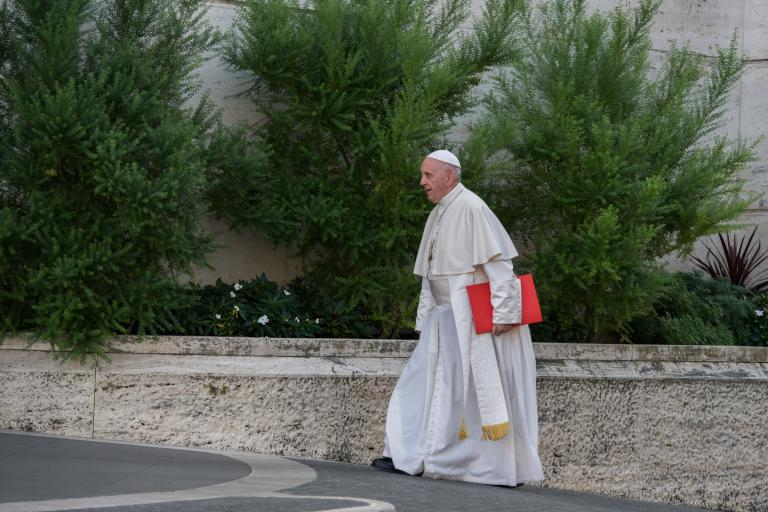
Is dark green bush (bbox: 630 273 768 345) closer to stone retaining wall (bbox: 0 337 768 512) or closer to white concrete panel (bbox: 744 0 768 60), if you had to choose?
stone retaining wall (bbox: 0 337 768 512)

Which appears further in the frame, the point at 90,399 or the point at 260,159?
the point at 260,159

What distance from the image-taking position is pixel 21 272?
6.54m

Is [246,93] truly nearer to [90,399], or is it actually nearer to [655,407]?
[90,399]

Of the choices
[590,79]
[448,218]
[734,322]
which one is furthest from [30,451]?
[734,322]

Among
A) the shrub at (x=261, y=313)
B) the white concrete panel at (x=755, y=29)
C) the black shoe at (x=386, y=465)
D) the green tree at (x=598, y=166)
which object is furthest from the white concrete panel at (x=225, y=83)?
the white concrete panel at (x=755, y=29)

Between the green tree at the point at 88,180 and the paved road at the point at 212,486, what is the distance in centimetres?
79

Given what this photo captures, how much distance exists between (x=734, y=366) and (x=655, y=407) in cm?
78

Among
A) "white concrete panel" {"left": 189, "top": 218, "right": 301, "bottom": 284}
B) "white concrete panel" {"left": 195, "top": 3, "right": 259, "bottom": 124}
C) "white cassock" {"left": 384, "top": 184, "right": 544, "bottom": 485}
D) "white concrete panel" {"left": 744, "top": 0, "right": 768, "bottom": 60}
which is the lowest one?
"white cassock" {"left": 384, "top": 184, "right": 544, "bottom": 485}

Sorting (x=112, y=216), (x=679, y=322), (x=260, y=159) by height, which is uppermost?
(x=260, y=159)

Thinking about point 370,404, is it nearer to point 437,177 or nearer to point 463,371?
point 463,371

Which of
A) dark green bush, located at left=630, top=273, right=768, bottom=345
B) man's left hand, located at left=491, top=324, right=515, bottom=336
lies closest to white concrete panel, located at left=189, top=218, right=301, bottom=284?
man's left hand, located at left=491, top=324, right=515, bottom=336

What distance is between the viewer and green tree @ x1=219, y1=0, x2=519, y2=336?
7230mm

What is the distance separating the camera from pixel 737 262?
9312 millimetres

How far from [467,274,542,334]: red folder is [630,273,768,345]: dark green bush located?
6.91ft
